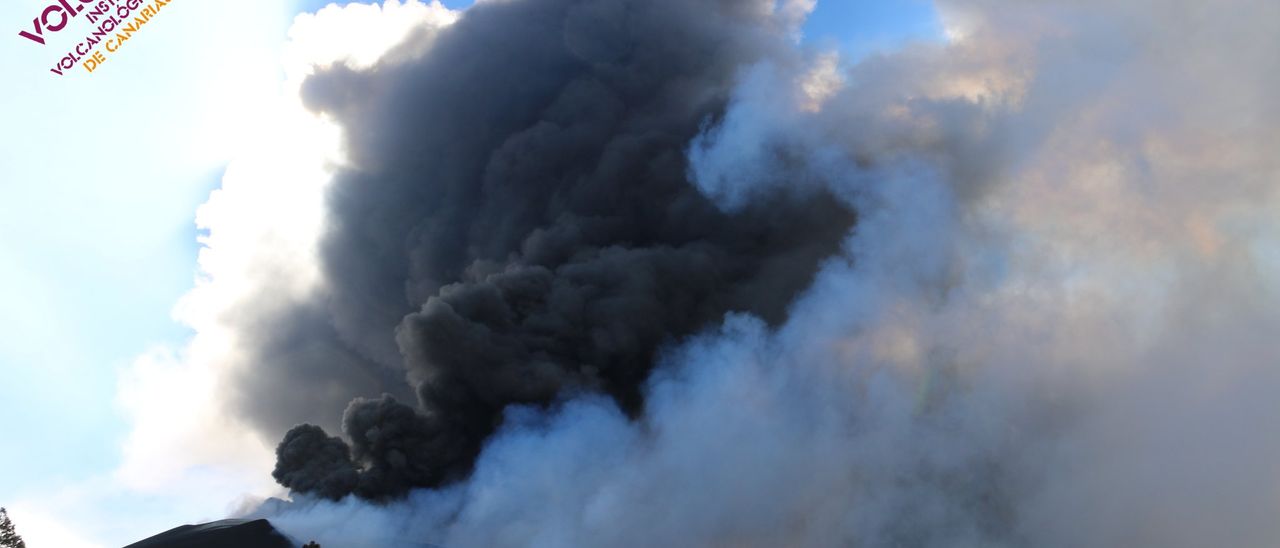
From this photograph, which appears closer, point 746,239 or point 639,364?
point 639,364

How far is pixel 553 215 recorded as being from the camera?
251 ft

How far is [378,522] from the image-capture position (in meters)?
57.0

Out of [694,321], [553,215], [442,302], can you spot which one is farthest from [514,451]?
[553,215]

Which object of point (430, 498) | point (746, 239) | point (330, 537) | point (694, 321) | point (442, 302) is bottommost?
point (330, 537)

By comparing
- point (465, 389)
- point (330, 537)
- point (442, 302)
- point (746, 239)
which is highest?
point (746, 239)

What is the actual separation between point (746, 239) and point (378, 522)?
3220 centimetres

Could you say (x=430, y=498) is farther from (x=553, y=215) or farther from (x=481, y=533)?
(x=553, y=215)

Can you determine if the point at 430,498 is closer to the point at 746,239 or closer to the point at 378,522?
the point at 378,522

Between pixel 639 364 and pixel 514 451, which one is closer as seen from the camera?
pixel 514 451

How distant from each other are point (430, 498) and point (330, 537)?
277 inches

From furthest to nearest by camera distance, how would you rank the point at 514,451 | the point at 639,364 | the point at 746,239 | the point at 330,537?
the point at 746,239 < the point at 639,364 < the point at 514,451 < the point at 330,537

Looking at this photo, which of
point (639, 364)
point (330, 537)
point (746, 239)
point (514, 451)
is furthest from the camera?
point (746, 239)

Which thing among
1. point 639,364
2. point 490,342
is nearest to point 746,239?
point 639,364

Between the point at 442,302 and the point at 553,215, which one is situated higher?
the point at 553,215
